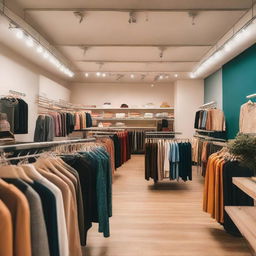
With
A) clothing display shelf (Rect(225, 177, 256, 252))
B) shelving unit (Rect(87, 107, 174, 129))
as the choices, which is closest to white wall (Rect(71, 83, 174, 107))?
shelving unit (Rect(87, 107, 174, 129))

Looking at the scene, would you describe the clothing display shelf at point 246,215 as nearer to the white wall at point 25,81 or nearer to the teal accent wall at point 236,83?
the teal accent wall at point 236,83

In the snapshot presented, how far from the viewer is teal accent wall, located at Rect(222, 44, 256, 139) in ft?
16.8

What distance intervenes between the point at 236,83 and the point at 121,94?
547cm

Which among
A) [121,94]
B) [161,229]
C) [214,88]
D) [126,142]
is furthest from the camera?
[121,94]

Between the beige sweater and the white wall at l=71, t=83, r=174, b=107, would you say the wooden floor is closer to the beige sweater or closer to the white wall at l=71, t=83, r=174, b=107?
the beige sweater

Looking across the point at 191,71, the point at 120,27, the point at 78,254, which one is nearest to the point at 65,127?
the point at 120,27

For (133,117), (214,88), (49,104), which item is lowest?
(133,117)

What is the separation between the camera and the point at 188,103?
905 centimetres

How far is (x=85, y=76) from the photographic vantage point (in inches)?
356

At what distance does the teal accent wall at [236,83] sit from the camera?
5129 mm

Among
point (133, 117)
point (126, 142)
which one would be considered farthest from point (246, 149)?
point (133, 117)

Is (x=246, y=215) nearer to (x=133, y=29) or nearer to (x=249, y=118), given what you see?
(x=249, y=118)

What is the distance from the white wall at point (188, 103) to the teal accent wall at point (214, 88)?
1.01ft

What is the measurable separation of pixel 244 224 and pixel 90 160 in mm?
1459
